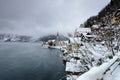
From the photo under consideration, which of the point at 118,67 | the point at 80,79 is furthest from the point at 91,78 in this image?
the point at 118,67

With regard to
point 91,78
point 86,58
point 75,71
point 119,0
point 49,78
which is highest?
point 119,0

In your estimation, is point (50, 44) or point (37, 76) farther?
point (50, 44)

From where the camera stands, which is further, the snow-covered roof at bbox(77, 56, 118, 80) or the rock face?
the rock face

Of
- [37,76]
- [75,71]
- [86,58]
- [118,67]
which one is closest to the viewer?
[118,67]

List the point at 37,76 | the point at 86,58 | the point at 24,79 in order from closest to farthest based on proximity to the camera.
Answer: the point at 86,58 < the point at 24,79 < the point at 37,76

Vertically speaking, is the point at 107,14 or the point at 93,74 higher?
the point at 107,14

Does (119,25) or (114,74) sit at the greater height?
(119,25)

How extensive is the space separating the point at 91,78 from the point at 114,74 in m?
3.29

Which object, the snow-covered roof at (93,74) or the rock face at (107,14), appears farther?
the rock face at (107,14)

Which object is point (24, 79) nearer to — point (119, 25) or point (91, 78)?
point (119, 25)

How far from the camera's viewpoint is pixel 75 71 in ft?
78.6

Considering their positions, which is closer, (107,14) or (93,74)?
(93,74)

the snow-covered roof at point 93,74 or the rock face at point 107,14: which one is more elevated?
the rock face at point 107,14

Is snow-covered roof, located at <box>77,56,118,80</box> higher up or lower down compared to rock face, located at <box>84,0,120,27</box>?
lower down
